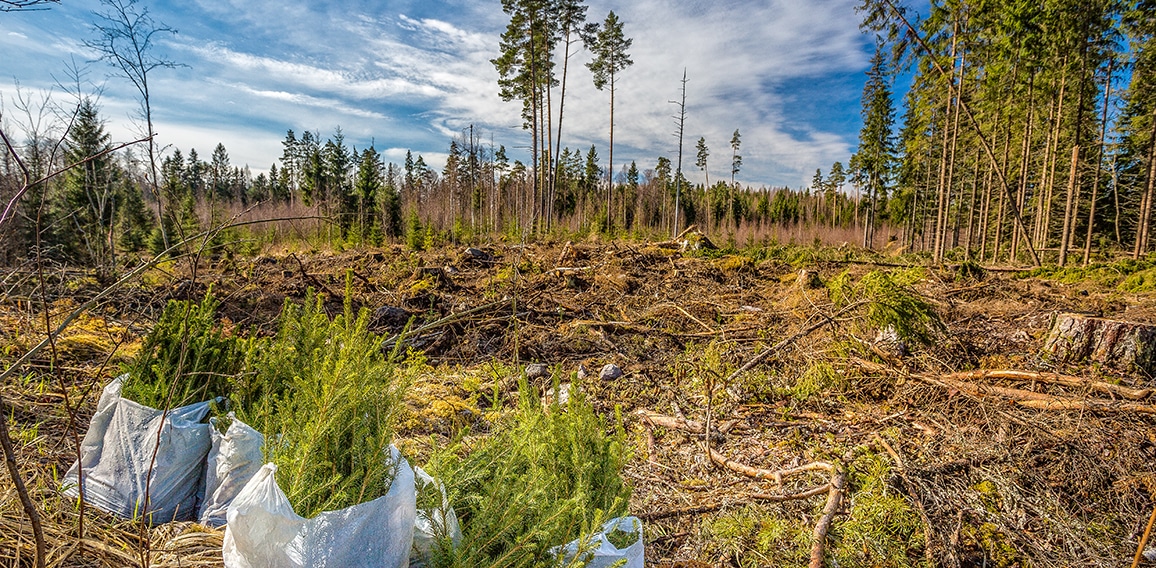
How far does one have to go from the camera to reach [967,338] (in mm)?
4840

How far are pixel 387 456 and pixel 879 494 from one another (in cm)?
279

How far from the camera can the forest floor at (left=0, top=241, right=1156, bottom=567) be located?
100 inches

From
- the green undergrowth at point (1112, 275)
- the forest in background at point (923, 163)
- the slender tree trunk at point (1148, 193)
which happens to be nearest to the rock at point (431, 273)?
the forest in background at point (923, 163)

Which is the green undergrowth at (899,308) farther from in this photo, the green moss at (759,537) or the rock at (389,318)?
the rock at (389,318)

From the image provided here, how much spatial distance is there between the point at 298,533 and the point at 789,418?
11.7 feet

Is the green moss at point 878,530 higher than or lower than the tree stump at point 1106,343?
lower

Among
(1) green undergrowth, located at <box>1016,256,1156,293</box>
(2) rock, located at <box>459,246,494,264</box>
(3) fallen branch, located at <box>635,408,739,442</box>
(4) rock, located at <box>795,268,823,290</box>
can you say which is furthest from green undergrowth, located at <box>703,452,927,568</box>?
(2) rock, located at <box>459,246,494,264</box>

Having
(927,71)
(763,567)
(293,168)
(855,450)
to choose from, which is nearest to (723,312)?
(855,450)

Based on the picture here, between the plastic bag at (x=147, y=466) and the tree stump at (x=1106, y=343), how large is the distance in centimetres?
614

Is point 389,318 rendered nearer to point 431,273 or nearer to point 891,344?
point 431,273

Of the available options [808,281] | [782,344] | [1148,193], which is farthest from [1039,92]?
[782,344]

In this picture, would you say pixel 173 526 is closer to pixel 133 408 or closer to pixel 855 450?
pixel 133 408

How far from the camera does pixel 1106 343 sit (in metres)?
4.03

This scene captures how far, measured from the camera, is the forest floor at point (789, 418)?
255 centimetres
